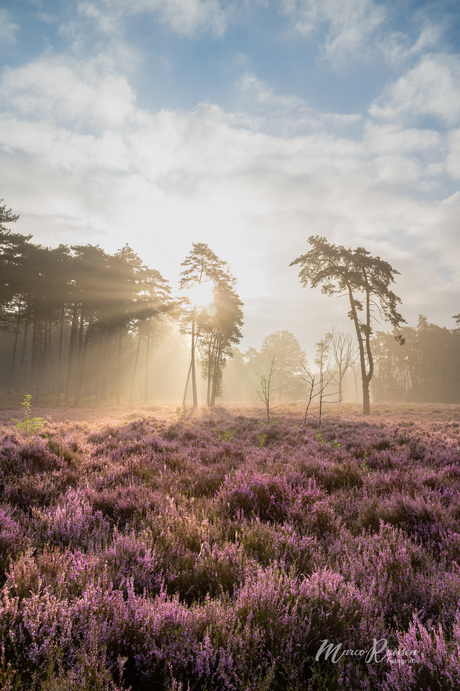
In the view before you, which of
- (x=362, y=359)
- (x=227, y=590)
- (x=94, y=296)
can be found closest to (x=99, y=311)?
(x=94, y=296)

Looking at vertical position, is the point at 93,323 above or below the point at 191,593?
above

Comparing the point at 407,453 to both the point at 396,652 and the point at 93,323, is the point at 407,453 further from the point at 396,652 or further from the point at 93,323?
the point at 93,323

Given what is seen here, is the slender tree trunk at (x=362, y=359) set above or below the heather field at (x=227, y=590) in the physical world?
above

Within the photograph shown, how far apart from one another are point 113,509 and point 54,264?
113ft

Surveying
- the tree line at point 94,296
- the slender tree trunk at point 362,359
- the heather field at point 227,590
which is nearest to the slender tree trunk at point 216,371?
the tree line at point 94,296

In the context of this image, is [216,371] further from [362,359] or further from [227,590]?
[227,590]

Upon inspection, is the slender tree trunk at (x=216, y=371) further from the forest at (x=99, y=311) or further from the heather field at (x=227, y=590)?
the heather field at (x=227, y=590)

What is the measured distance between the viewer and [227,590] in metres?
2.12

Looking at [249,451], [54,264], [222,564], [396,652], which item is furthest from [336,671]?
[54,264]

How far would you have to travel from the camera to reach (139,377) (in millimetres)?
72375

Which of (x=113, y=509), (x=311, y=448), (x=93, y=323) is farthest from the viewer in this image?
(x=93, y=323)

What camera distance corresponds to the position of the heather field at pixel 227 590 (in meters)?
1.54

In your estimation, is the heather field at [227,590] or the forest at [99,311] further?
the forest at [99,311]

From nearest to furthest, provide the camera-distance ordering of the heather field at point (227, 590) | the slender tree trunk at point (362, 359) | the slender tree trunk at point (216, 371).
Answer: the heather field at point (227, 590), the slender tree trunk at point (362, 359), the slender tree trunk at point (216, 371)
